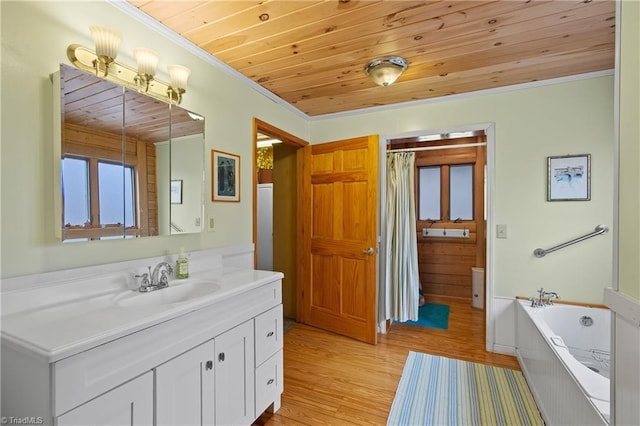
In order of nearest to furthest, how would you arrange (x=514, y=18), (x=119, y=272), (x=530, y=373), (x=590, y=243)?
1. (x=119, y=272)
2. (x=514, y=18)
3. (x=530, y=373)
4. (x=590, y=243)

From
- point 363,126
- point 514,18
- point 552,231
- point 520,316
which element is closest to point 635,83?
point 514,18

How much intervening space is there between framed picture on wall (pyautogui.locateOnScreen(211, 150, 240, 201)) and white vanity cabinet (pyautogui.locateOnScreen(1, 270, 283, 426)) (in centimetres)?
61

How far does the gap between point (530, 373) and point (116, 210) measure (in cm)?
283

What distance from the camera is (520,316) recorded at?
237cm

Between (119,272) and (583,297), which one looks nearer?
(119,272)

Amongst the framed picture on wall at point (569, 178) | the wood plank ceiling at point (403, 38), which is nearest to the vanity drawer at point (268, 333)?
the wood plank ceiling at point (403, 38)

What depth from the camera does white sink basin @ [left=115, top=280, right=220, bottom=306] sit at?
133cm

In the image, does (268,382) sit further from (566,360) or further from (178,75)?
(178,75)

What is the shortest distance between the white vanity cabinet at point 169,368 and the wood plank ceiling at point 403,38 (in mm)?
1465

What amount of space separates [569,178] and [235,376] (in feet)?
9.31

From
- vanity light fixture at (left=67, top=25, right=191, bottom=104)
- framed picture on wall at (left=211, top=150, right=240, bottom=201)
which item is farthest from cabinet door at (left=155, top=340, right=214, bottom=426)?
vanity light fixture at (left=67, top=25, right=191, bottom=104)

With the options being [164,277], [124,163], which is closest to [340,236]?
[164,277]

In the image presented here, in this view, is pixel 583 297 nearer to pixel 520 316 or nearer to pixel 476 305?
pixel 520 316

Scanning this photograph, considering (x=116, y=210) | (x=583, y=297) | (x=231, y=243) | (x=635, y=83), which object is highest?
(x=635, y=83)
